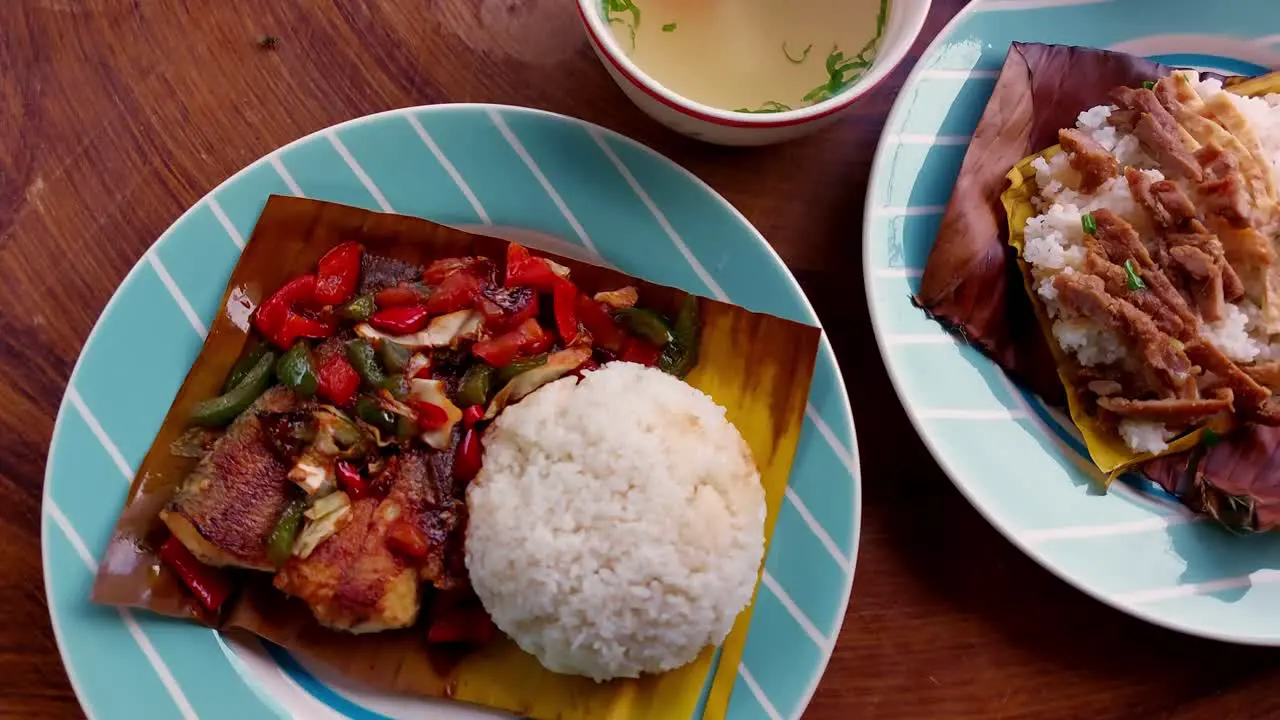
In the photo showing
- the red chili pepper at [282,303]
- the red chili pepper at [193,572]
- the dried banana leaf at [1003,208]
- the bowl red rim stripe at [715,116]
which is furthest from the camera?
the dried banana leaf at [1003,208]

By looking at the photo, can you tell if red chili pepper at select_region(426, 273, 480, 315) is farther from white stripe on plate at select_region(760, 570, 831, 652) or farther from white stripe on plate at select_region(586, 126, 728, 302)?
white stripe on plate at select_region(760, 570, 831, 652)

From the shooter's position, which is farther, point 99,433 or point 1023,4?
point 1023,4

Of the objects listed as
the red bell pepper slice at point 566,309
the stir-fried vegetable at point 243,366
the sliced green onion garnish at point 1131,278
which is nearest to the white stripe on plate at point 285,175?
the stir-fried vegetable at point 243,366

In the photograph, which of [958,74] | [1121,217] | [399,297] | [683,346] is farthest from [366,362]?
[1121,217]

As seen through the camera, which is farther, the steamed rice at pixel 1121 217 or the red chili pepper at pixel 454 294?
the steamed rice at pixel 1121 217

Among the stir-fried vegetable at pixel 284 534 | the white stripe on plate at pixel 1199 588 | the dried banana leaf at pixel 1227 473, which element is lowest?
the white stripe on plate at pixel 1199 588

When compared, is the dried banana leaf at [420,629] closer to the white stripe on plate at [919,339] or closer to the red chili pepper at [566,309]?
the red chili pepper at [566,309]

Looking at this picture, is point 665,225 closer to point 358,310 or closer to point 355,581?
point 358,310
